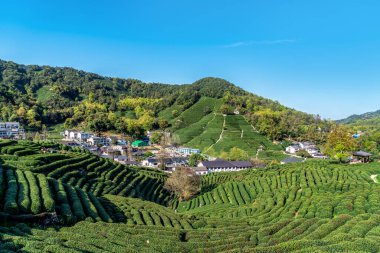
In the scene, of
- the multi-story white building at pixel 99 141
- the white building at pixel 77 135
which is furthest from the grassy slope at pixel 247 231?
the white building at pixel 77 135

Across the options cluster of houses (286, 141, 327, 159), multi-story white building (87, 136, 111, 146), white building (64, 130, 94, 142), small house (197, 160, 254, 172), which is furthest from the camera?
white building (64, 130, 94, 142)

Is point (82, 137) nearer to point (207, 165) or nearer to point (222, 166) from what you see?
point (207, 165)

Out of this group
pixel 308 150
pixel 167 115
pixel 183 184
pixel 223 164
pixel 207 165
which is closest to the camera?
pixel 183 184

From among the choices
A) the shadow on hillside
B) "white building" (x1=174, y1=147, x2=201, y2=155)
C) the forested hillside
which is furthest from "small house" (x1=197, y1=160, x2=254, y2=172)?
the shadow on hillside

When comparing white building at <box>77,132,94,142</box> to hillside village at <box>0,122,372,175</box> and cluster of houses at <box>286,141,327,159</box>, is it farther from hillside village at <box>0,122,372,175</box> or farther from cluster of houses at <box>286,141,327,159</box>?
cluster of houses at <box>286,141,327,159</box>

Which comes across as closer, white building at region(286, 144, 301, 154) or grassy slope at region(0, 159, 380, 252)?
grassy slope at region(0, 159, 380, 252)

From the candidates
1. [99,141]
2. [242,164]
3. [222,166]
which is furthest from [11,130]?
[242,164]

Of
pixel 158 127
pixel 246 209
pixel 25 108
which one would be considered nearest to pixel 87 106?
pixel 25 108
